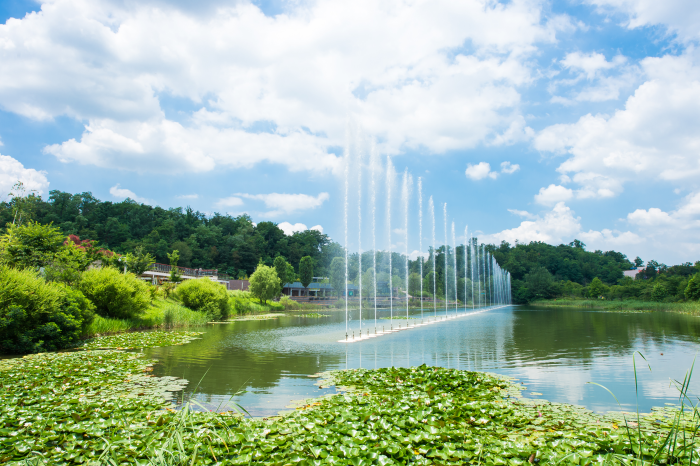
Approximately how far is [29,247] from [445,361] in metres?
26.2

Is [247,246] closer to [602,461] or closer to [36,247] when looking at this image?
[36,247]

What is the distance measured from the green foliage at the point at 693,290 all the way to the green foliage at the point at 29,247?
79167 millimetres

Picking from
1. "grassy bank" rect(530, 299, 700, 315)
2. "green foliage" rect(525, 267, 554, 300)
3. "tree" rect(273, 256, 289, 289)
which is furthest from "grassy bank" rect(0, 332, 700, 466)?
"green foliage" rect(525, 267, 554, 300)

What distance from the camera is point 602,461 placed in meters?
4.96

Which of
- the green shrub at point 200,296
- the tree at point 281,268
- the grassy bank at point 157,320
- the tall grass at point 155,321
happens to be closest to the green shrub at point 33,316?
the grassy bank at point 157,320

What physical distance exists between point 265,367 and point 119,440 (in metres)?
8.36

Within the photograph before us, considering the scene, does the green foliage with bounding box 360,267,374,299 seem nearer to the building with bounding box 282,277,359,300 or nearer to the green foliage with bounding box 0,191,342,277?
the building with bounding box 282,277,359,300

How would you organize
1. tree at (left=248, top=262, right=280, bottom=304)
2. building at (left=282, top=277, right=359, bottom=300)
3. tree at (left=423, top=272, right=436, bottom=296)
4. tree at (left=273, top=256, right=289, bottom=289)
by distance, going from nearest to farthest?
tree at (left=248, top=262, right=280, bottom=304)
tree at (left=273, top=256, right=289, bottom=289)
tree at (left=423, top=272, right=436, bottom=296)
building at (left=282, top=277, right=359, bottom=300)

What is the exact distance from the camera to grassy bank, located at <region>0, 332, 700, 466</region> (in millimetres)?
5289

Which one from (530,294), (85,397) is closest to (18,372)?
(85,397)

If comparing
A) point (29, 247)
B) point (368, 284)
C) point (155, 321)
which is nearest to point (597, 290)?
point (368, 284)

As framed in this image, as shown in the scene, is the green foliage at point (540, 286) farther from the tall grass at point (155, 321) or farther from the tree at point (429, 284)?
the tall grass at point (155, 321)

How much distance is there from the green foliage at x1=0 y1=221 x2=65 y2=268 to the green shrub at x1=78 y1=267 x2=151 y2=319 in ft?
10.1

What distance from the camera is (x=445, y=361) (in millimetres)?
15359
